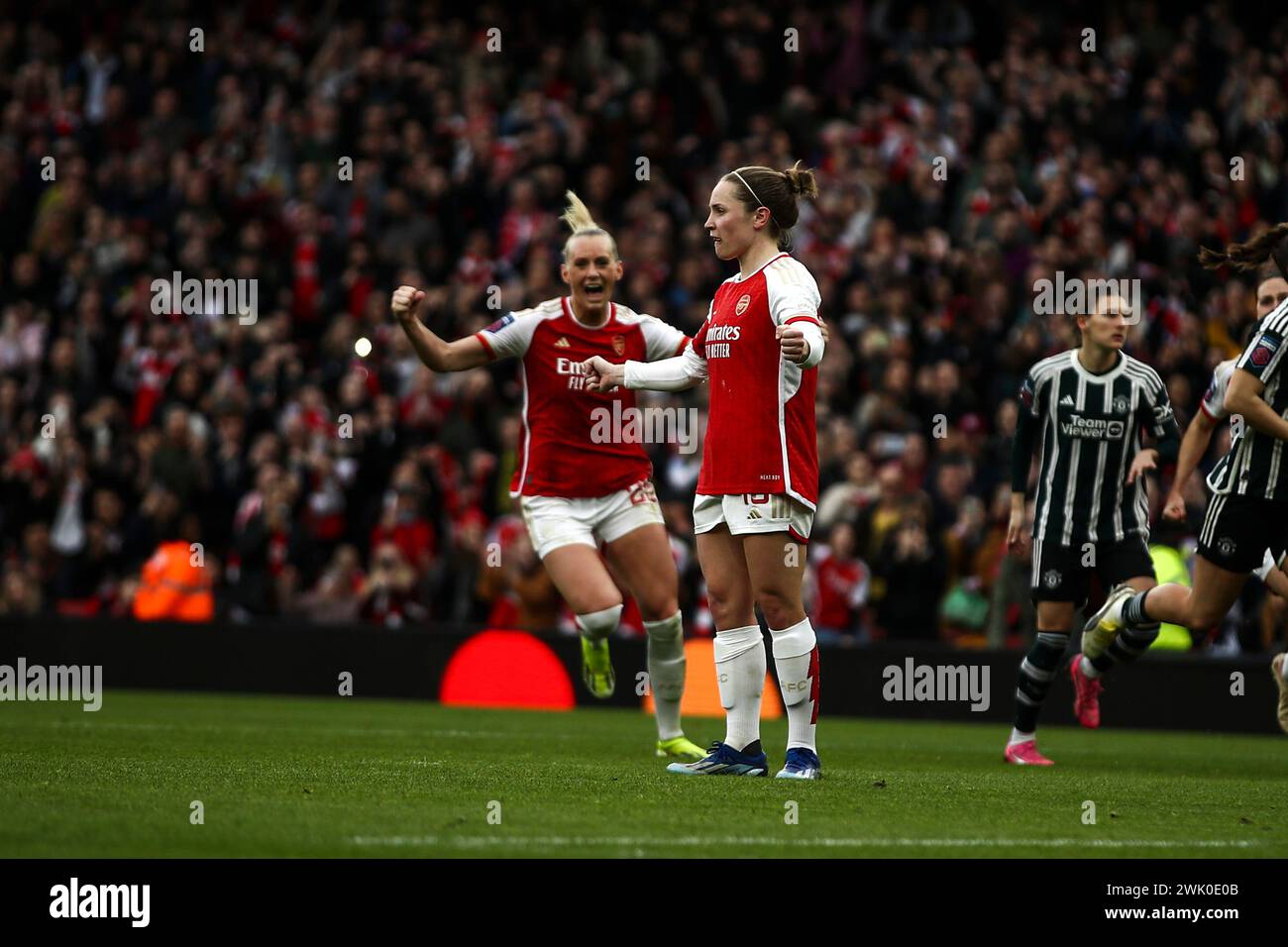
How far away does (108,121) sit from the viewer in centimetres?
2094

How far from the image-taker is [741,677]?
26.0ft

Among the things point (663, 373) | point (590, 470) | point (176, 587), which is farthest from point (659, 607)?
point (176, 587)

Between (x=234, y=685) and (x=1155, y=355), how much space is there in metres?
7.95

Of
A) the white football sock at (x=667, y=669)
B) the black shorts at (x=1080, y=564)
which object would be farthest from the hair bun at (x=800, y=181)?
the black shorts at (x=1080, y=564)

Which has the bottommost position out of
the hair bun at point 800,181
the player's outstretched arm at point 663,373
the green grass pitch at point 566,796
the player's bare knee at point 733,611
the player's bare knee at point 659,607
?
the green grass pitch at point 566,796

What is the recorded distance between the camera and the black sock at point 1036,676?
9766 mm

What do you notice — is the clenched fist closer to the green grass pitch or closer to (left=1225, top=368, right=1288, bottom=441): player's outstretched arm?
the green grass pitch

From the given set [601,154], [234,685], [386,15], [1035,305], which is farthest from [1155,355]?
[386,15]

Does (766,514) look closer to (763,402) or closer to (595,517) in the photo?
(763,402)

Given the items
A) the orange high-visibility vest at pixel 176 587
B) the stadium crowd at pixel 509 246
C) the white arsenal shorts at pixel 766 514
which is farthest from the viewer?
the orange high-visibility vest at pixel 176 587

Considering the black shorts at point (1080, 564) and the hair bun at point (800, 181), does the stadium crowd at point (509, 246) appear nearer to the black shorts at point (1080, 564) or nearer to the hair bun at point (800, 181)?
the black shorts at point (1080, 564)

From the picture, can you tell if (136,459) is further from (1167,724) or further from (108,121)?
(1167,724)

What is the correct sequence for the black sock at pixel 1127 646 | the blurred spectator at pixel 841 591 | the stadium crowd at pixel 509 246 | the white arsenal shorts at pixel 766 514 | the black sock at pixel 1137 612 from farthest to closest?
the stadium crowd at pixel 509 246
the blurred spectator at pixel 841 591
the black sock at pixel 1127 646
the black sock at pixel 1137 612
the white arsenal shorts at pixel 766 514

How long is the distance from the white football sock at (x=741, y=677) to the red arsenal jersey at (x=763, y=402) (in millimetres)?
643
